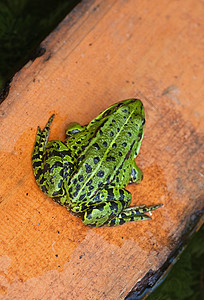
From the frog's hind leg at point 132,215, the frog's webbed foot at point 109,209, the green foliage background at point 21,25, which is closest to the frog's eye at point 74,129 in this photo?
the frog's webbed foot at point 109,209

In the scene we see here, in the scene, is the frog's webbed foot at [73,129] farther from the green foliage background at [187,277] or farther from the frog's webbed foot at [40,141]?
the green foliage background at [187,277]

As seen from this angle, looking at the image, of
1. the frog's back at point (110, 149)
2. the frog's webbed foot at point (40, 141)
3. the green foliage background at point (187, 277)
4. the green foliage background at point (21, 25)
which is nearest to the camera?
the frog's back at point (110, 149)

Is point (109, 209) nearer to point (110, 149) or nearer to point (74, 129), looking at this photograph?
point (110, 149)

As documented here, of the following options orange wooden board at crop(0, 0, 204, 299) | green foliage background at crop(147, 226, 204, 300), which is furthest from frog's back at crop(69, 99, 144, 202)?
green foliage background at crop(147, 226, 204, 300)

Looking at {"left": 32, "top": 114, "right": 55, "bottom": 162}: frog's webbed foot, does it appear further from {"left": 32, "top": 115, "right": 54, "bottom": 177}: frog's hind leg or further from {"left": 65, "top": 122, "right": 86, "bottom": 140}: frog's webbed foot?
{"left": 65, "top": 122, "right": 86, "bottom": 140}: frog's webbed foot

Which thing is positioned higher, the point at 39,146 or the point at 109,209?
the point at 39,146

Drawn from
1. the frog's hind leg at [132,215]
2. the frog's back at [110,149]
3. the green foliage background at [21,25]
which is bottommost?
the frog's hind leg at [132,215]

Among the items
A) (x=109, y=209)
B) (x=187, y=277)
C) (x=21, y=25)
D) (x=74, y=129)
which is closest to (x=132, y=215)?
(x=109, y=209)
